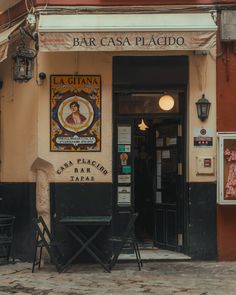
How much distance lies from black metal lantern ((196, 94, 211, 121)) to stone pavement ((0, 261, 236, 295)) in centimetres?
247

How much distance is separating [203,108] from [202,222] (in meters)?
1.94

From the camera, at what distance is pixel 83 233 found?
8.82 m

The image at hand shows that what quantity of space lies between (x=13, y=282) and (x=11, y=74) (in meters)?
3.86

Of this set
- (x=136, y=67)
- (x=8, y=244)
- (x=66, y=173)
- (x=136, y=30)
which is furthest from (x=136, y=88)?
(x=8, y=244)

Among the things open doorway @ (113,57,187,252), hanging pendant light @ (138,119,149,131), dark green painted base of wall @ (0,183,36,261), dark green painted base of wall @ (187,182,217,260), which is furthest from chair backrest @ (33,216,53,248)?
hanging pendant light @ (138,119,149,131)

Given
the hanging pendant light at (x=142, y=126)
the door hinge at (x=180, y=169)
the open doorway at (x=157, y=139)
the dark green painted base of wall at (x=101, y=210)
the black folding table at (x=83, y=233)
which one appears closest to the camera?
the black folding table at (x=83, y=233)

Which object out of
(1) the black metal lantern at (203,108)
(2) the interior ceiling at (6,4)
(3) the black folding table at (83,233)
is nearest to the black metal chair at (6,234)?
(3) the black folding table at (83,233)

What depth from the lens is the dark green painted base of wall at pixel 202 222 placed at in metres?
9.16

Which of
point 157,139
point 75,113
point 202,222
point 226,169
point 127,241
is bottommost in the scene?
point 127,241

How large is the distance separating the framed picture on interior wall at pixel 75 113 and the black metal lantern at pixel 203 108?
1.70 metres

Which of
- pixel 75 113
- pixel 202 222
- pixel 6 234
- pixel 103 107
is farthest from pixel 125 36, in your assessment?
pixel 6 234

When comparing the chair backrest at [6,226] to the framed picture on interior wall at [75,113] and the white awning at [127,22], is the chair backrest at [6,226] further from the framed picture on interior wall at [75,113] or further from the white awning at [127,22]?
the white awning at [127,22]

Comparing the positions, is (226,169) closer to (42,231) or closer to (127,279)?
(127,279)

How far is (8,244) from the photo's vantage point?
354 inches
